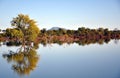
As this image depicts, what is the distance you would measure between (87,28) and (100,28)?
387 cm

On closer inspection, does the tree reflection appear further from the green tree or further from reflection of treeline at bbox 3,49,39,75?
the green tree

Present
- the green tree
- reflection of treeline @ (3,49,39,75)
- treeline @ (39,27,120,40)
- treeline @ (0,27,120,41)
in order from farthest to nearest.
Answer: treeline @ (39,27,120,40)
treeline @ (0,27,120,41)
the green tree
reflection of treeline @ (3,49,39,75)

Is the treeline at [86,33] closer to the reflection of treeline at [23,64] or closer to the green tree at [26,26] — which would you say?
the green tree at [26,26]

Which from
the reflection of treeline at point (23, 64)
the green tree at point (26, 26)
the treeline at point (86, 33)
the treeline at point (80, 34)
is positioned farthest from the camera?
the treeline at point (86, 33)

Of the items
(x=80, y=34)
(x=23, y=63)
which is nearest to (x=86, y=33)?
(x=80, y=34)

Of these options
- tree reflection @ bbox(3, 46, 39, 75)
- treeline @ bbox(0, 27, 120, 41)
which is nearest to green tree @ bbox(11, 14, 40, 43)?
tree reflection @ bbox(3, 46, 39, 75)

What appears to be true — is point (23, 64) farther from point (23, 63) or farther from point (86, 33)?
point (86, 33)

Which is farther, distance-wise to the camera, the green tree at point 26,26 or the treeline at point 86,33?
the treeline at point 86,33

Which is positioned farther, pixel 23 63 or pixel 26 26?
pixel 26 26

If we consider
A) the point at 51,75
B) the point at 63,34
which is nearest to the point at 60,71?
the point at 51,75

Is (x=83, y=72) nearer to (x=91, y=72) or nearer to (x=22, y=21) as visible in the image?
(x=91, y=72)

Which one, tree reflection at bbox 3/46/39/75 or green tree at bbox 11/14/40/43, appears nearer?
tree reflection at bbox 3/46/39/75

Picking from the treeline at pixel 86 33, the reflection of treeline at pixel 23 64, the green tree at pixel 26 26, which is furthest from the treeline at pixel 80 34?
the reflection of treeline at pixel 23 64

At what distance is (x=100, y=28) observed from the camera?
68.6 m
